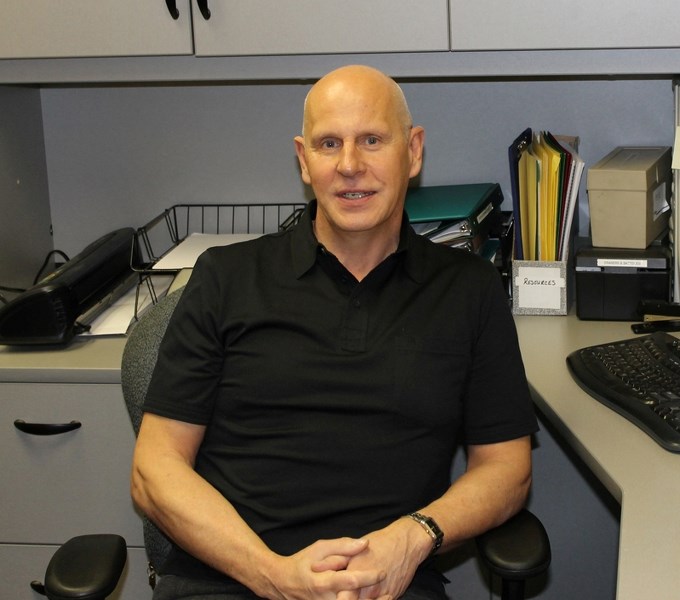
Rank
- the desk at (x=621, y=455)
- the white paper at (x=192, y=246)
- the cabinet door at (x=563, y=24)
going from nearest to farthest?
the desk at (x=621, y=455)
the cabinet door at (x=563, y=24)
the white paper at (x=192, y=246)

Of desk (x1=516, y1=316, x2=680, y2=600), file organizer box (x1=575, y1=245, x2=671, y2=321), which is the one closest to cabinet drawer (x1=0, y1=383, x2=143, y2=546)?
desk (x1=516, y1=316, x2=680, y2=600)

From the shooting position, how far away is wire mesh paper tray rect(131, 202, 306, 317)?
2342mm

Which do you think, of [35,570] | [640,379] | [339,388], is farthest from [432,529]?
[35,570]

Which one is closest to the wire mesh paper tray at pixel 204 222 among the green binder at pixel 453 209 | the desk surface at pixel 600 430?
the green binder at pixel 453 209

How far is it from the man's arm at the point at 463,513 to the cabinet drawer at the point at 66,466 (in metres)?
0.66

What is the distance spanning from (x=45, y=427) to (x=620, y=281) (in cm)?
111

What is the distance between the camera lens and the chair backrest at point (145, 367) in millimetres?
1569

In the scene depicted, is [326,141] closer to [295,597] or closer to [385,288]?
[385,288]

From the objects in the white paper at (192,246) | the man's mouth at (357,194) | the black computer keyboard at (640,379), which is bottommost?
the black computer keyboard at (640,379)

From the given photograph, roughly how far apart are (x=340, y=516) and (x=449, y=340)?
306mm

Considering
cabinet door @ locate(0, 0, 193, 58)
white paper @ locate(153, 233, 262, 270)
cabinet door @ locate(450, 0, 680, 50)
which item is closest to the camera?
cabinet door @ locate(450, 0, 680, 50)

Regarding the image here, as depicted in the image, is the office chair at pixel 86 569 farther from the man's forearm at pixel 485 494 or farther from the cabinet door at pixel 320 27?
the cabinet door at pixel 320 27

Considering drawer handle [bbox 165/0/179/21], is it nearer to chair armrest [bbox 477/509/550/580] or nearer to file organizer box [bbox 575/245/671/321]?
file organizer box [bbox 575/245/671/321]

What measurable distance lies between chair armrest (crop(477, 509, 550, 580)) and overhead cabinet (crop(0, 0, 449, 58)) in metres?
0.92
